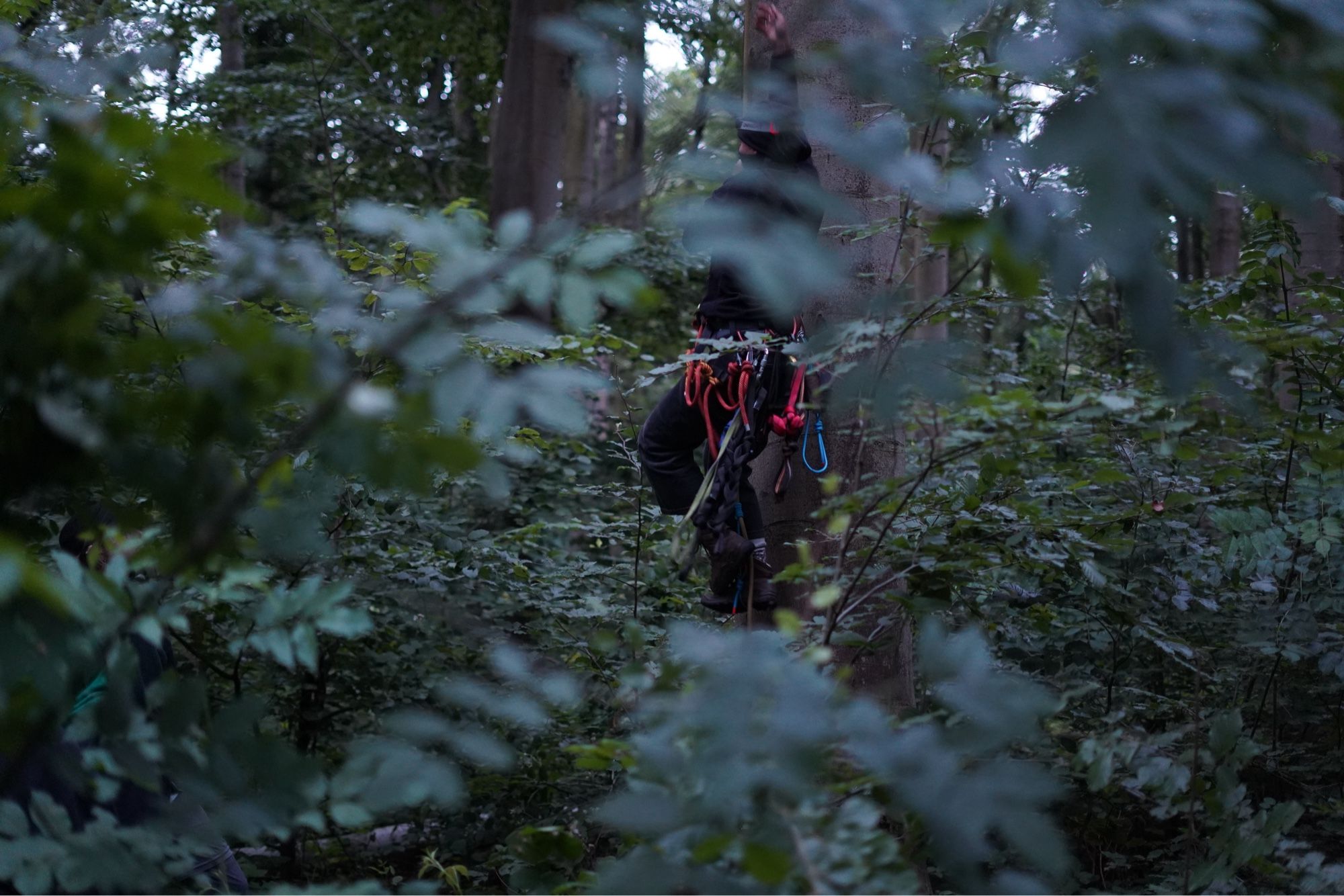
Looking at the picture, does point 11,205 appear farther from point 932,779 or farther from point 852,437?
point 852,437

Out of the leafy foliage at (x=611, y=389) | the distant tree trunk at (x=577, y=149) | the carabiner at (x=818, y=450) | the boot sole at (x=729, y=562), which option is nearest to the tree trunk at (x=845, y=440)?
the carabiner at (x=818, y=450)

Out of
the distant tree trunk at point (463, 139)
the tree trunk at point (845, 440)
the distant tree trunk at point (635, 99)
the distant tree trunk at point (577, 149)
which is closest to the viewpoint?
the distant tree trunk at point (635, 99)

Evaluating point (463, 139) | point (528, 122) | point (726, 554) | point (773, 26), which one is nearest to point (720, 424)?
point (726, 554)

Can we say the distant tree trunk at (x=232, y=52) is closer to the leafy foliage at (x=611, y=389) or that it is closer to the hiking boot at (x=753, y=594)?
the hiking boot at (x=753, y=594)

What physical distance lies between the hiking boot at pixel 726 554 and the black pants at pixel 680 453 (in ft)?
0.58

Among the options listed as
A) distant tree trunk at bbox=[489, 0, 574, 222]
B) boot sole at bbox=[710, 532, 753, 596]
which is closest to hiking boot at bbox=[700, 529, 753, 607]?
boot sole at bbox=[710, 532, 753, 596]

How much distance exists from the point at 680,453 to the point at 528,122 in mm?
7164

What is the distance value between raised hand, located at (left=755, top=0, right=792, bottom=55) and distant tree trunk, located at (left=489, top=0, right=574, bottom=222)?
275 inches

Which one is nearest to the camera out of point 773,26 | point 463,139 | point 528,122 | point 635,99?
point 635,99

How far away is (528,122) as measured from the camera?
10.5 m

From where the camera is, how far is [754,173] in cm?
138

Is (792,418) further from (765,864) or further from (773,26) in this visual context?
(765,864)

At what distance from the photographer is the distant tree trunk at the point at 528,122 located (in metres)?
10.4

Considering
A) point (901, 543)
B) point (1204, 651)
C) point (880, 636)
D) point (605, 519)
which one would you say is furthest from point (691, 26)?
point (605, 519)
